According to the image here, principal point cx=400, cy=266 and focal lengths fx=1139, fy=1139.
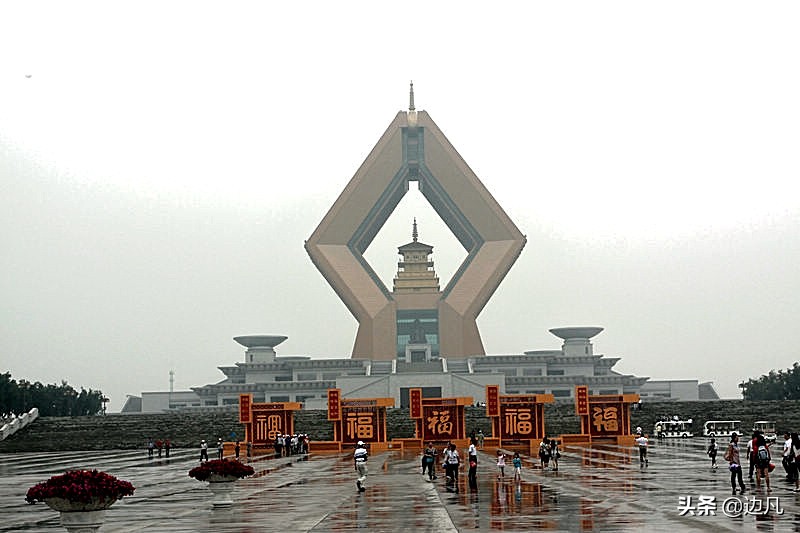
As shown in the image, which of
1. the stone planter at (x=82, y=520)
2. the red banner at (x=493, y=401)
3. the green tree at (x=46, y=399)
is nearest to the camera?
the stone planter at (x=82, y=520)

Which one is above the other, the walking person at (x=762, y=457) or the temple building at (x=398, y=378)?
the temple building at (x=398, y=378)

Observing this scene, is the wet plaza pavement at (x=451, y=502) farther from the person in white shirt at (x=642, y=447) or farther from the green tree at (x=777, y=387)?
the green tree at (x=777, y=387)

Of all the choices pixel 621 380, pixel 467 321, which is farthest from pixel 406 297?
pixel 621 380

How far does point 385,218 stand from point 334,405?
35862mm

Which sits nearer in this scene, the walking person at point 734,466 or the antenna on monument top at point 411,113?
Answer: the walking person at point 734,466

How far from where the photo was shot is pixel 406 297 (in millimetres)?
70375

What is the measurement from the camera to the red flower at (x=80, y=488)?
420 inches

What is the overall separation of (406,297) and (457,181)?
801 cm

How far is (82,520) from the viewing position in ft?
36.0

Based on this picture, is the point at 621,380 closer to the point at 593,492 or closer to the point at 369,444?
the point at 369,444

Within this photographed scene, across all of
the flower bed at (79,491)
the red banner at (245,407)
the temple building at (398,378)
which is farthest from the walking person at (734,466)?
the temple building at (398,378)

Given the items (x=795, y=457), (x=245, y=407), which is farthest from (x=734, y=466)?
(x=245, y=407)

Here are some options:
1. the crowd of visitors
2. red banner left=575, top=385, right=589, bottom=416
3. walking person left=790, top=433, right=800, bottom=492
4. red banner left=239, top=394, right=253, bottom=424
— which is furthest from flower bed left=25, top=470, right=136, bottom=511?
red banner left=575, top=385, right=589, bottom=416

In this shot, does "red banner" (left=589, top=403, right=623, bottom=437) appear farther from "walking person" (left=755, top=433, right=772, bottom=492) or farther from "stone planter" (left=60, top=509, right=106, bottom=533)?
"stone planter" (left=60, top=509, right=106, bottom=533)
